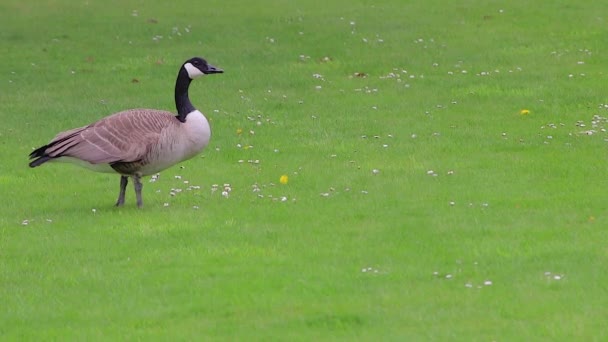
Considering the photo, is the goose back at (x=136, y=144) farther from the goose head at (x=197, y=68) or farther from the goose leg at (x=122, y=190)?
the goose head at (x=197, y=68)

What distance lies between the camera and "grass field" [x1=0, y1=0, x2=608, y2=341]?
31.2ft

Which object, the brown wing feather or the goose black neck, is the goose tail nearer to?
the brown wing feather

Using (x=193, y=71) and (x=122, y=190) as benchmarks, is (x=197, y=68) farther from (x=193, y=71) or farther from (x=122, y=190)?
(x=122, y=190)

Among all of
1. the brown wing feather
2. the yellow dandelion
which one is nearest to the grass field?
the yellow dandelion

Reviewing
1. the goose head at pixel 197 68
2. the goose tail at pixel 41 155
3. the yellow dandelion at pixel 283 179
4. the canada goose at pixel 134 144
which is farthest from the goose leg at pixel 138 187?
the yellow dandelion at pixel 283 179

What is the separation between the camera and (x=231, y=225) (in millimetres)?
12422

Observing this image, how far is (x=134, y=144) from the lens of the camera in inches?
519

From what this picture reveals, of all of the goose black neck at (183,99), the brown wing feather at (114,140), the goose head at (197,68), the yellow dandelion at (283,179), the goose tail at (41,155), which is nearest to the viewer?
the goose tail at (41,155)

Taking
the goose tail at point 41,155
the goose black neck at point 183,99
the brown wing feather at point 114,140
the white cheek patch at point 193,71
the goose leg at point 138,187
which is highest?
the white cheek patch at point 193,71

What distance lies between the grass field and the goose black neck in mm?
1031

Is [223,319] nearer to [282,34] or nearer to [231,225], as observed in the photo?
[231,225]

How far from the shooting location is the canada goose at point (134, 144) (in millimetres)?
13156

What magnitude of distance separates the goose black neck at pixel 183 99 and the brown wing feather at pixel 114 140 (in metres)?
0.14

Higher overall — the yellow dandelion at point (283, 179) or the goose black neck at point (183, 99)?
the goose black neck at point (183, 99)
